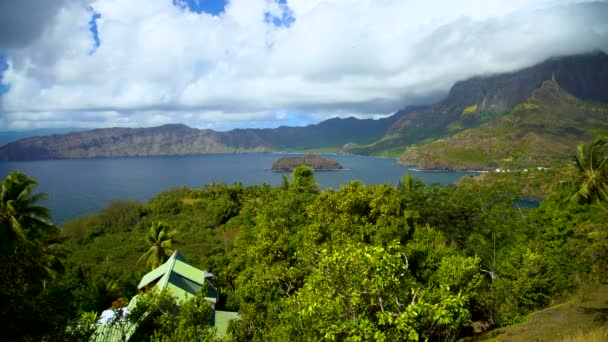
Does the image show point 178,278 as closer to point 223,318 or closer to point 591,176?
point 223,318

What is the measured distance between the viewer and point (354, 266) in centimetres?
828

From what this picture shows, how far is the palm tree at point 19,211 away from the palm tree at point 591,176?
121 feet

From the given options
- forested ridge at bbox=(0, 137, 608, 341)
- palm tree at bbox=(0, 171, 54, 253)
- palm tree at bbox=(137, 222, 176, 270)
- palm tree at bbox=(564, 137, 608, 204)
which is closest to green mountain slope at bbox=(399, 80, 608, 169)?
palm tree at bbox=(564, 137, 608, 204)

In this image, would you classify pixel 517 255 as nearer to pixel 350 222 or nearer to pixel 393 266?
pixel 350 222

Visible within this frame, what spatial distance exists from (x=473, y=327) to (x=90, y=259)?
43.9 m

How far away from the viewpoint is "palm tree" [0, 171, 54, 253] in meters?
17.2

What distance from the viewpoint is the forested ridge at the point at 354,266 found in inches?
311

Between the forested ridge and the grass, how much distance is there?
3.41 ft

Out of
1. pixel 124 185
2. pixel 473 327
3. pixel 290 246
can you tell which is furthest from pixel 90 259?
pixel 124 185

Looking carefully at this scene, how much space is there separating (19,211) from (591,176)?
39.6m

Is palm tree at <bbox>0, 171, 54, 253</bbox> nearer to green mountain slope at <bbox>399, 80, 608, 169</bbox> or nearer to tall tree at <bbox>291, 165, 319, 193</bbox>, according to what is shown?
tall tree at <bbox>291, 165, 319, 193</bbox>

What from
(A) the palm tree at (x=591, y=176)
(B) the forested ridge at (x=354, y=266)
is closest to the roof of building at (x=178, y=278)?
(B) the forested ridge at (x=354, y=266)

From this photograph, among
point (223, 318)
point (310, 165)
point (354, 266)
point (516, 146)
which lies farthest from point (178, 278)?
point (310, 165)

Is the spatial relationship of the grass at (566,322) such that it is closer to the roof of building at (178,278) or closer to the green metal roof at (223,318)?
the green metal roof at (223,318)
